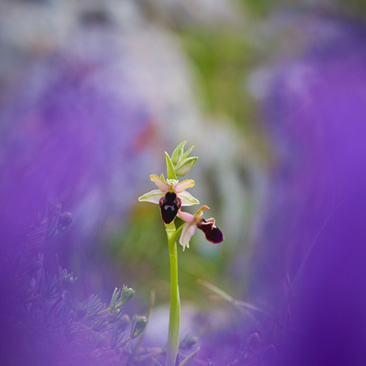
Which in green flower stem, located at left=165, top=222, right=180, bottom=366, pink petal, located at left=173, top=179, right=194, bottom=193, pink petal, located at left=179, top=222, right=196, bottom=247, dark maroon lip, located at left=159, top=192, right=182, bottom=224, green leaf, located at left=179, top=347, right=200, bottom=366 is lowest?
green leaf, located at left=179, top=347, right=200, bottom=366

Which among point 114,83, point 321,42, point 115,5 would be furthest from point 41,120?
point 321,42

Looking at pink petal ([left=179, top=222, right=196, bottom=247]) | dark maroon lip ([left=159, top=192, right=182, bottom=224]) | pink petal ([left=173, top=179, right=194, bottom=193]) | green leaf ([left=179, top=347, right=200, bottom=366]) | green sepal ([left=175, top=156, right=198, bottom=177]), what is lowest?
green leaf ([left=179, top=347, right=200, bottom=366])

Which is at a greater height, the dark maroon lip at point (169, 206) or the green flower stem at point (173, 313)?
the dark maroon lip at point (169, 206)

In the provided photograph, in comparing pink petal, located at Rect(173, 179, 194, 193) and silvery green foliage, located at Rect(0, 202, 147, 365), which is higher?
pink petal, located at Rect(173, 179, 194, 193)

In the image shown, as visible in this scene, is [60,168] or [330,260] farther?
[60,168]

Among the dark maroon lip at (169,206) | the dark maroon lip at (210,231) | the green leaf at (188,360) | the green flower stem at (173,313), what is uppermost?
the dark maroon lip at (169,206)

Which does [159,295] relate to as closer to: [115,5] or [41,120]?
[41,120]

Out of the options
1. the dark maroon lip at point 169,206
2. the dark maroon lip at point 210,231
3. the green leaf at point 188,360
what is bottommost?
the green leaf at point 188,360

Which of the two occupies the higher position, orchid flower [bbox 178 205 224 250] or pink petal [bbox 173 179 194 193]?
pink petal [bbox 173 179 194 193]
